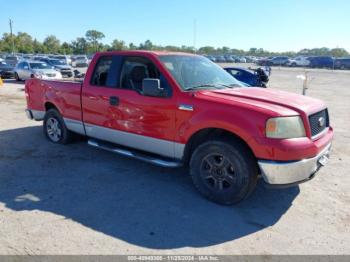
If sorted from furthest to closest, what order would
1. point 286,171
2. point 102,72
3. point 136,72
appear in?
point 102,72, point 136,72, point 286,171

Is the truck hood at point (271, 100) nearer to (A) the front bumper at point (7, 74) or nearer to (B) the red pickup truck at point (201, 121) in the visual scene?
(B) the red pickup truck at point (201, 121)

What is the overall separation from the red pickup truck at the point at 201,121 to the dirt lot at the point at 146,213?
1.27ft

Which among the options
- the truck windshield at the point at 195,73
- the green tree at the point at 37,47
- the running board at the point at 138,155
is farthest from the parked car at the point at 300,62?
the green tree at the point at 37,47

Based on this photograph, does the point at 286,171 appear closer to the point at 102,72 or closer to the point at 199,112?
the point at 199,112

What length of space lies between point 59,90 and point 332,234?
517 cm

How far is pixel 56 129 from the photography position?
668 cm

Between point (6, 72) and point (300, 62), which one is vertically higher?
point (300, 62)

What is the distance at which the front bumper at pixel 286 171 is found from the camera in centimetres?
364

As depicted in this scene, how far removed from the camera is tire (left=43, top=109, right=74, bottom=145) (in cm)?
646

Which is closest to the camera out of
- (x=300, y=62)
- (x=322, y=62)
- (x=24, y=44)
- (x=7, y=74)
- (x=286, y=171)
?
(x=286, y=171)

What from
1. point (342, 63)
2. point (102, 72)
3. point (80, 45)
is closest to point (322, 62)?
point (342, 63)

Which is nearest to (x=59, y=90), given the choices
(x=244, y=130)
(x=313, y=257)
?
(x=244, y=130)

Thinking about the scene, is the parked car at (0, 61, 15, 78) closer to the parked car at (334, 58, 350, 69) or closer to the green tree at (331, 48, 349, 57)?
the parked car at (334, 58, 350, 69)

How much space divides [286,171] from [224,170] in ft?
2.55
